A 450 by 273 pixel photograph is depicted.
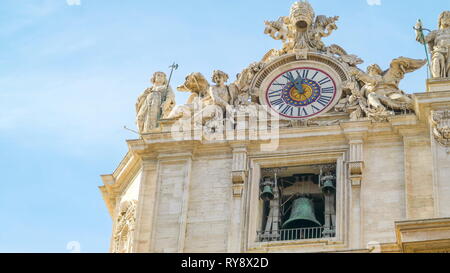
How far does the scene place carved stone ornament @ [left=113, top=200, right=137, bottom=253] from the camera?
36219 mm

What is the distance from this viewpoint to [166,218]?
35406mm

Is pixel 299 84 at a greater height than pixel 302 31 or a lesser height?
lesser

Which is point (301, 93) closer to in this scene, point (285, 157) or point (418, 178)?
point (285, 157)

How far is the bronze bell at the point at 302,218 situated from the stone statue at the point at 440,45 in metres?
3.99

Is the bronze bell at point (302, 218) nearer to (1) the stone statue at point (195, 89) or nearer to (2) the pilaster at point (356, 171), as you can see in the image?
(2) the pilaster at point (356, 171)

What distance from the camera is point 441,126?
35094 mm

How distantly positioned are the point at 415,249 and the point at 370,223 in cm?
425

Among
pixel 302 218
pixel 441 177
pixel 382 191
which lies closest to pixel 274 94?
pixel 302 218

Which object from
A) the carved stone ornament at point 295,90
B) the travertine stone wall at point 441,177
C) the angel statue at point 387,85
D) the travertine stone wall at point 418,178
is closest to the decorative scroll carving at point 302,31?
the carved stone ornament at point 295,90

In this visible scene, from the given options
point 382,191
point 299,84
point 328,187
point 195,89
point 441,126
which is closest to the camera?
point 382,191

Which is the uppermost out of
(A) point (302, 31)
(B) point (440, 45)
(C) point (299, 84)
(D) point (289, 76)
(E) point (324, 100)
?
(A) point (302, 31)

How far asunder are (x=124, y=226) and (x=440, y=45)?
7.78 m

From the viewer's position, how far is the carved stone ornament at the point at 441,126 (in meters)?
35.0
